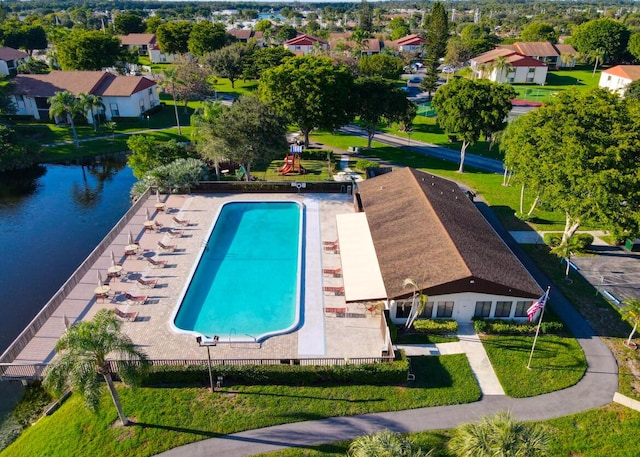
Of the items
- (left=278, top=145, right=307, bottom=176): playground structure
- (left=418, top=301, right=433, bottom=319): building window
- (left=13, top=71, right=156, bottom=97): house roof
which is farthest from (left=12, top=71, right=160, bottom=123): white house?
(left=418, top=301, right=433, bottom=319): building window

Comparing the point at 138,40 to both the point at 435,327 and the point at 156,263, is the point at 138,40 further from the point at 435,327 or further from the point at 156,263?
the point at 435,327

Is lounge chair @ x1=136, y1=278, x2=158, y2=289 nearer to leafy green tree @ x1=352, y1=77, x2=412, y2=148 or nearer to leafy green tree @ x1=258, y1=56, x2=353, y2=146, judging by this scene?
leafy green tree @ x1=258, y1=56, x2=353, y2=146

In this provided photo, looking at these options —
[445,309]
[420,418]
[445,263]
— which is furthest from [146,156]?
[420,418]

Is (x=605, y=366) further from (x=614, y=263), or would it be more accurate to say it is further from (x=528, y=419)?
(x=614, y=263)

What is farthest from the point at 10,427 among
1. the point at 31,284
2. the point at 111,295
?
the point at 31,284

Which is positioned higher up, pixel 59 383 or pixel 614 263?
pixel 59 383

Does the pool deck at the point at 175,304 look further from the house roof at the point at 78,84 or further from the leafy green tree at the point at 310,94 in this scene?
the house roof at the point at 78,84

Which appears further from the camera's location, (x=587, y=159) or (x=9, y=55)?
(x=9, y=55)
